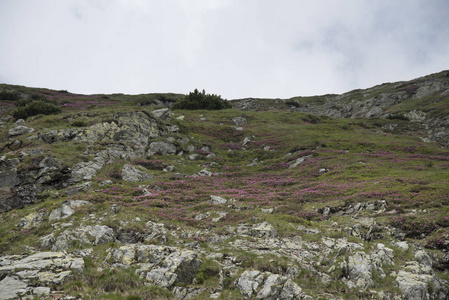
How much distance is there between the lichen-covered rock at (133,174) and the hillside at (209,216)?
20 centimetres

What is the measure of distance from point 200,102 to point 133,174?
5611 centimetres

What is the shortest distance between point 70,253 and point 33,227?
20.8 feet

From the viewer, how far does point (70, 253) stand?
558 inches

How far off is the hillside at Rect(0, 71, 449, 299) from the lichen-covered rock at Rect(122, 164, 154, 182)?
0.20m

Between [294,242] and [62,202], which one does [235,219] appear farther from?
[62,202]

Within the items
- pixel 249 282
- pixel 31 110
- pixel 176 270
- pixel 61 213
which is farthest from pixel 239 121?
pixel 249 282

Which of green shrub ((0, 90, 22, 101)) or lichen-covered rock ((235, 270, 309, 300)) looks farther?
green shrub ((0, 90, 22, 101))

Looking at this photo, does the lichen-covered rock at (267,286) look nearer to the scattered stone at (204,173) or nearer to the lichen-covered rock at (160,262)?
the lichen-covered rock at (160,262)

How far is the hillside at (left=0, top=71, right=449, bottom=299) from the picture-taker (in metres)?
12.2

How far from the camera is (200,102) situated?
84.1 m

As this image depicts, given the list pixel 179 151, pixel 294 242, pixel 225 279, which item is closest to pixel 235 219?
pixel 294 242

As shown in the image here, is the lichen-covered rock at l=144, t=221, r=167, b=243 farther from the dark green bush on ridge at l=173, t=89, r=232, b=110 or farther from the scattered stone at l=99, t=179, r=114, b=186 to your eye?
the dark green bush on ridge at l=173, t=89, r=232, b=110

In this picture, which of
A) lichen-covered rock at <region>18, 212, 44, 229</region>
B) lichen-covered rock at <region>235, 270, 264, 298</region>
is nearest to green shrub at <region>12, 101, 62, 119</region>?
lichen-covered rock at <region>18, 212, 44, 229</region>

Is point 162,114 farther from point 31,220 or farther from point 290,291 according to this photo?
point 290,291
